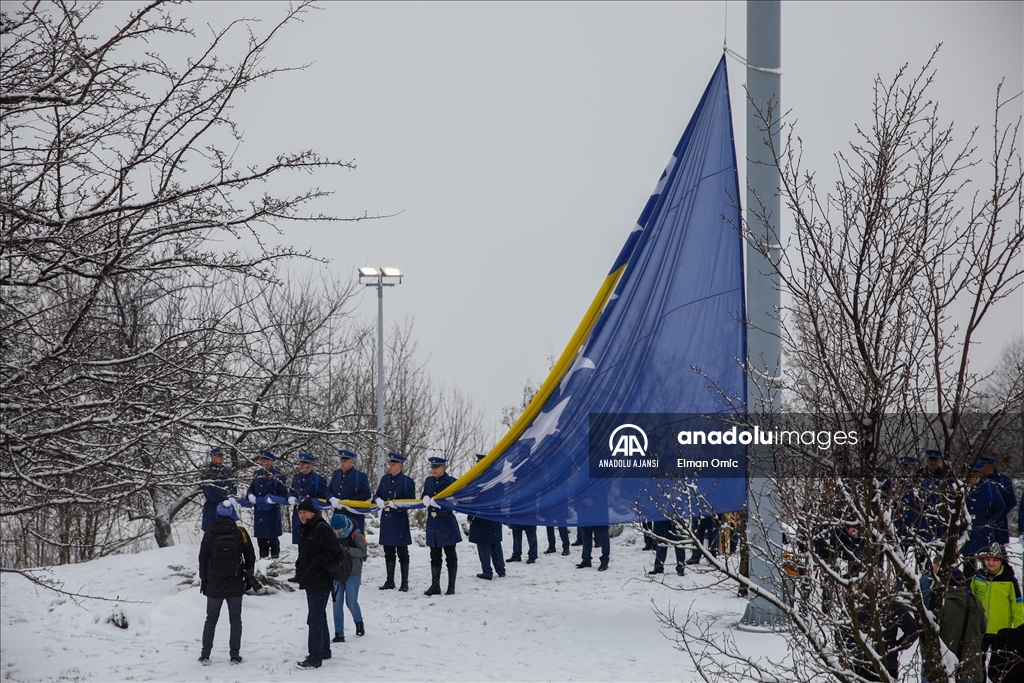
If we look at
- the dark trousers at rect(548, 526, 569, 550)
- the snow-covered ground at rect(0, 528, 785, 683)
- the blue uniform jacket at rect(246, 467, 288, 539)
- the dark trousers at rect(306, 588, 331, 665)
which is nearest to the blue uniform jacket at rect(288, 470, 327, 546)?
the blue uniform jacket at rect(246, 467, 288, 539)

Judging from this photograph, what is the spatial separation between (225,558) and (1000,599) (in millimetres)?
7821

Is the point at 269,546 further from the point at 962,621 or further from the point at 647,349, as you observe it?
the point at 962,621

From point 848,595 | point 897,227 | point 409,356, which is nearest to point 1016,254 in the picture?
point 897,227

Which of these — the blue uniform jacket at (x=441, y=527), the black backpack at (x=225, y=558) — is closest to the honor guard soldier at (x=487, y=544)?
the blue uniform jacket at (x=441, y=527)

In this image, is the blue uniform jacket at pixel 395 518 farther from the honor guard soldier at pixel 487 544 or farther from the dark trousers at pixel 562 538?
the dark trousers at pixel 562 538

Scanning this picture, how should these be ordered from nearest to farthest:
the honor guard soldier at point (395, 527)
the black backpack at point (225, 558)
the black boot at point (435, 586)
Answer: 1. the black backpack at point (225, 558)
2. the black boot at point (435, 586)
3. the honor guard soldier at point (395, 527)

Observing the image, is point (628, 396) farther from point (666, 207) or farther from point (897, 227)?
point (897, 227)

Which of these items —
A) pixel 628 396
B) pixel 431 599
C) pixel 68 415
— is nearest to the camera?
pixel 68 415

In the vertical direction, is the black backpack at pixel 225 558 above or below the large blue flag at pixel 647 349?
below

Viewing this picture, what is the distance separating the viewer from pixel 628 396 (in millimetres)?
11641

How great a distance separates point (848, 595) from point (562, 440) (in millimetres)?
7515

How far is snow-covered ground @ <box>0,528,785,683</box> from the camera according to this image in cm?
1001

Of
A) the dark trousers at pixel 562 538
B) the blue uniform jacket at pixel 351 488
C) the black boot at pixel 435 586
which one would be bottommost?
the black boot at pixel 435 586

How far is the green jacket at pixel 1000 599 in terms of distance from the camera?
27.9 feet
